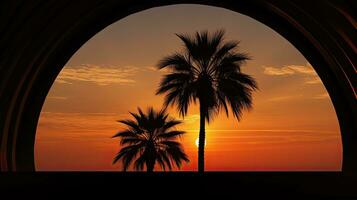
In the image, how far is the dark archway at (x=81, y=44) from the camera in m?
16.9
